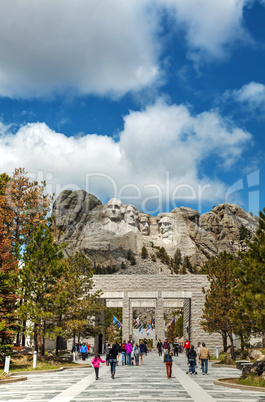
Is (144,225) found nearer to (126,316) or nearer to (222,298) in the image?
(126,316)

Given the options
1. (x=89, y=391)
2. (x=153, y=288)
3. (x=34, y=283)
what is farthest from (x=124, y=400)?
(x=153, y=288)

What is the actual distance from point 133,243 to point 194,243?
21.8 m

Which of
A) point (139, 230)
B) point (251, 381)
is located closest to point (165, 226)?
point (139, 230)

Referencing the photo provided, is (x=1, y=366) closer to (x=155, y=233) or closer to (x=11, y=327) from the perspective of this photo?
(x=11, y=327)

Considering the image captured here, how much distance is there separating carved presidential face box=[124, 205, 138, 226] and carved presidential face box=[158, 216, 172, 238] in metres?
9.85

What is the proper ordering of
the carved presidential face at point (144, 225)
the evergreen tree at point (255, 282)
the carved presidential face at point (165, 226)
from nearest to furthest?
the evergreen tree at point (255, 282), the carved presidential face at point (165, 226), the carved presidential face at point (144, 225)

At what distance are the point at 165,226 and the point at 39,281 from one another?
135m

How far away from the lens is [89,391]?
15.4m

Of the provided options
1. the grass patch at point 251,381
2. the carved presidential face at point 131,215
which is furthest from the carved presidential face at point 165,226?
the grass patch at point 251,381

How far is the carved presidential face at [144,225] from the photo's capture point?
164 meters

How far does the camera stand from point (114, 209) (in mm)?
154875

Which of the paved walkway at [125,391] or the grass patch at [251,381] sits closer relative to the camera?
the paved walkway at [125,391]

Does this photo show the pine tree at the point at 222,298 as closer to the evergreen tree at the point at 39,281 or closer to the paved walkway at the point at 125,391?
the evergreen tree at the point at 39,281

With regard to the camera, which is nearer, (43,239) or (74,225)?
(43,239)
